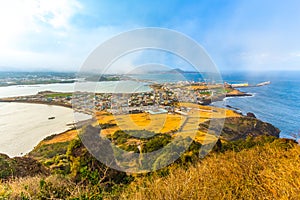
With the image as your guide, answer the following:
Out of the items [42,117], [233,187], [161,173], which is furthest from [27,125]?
[233,187]

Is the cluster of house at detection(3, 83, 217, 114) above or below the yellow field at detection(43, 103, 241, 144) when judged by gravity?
above

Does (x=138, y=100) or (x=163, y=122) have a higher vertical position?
(x=138, y=100)

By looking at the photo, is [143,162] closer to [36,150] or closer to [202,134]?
[202,134]

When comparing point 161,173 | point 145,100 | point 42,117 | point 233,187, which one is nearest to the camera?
point 233,187

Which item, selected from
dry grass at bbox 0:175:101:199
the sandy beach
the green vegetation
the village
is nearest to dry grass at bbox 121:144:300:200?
the green vegetation

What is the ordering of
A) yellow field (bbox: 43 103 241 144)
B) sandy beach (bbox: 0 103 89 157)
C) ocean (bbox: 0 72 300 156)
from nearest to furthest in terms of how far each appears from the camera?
ocean (bbox: 0 72 300 156)
yellow field (bbox: 43 103 241 144)
sandy beach (bbox: 0 103 89 157)

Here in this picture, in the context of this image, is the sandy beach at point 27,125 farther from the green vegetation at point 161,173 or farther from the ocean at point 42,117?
the green vegetation at point 161,173

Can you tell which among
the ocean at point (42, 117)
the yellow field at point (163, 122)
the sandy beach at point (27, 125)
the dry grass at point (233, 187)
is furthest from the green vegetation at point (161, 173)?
the ocean at point (42, 117)

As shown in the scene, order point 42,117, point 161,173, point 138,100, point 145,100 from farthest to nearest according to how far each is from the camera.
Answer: point 42,117
point 145,100
point 138,100
point 161,173

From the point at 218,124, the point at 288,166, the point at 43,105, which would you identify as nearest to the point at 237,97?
the point at 218,124

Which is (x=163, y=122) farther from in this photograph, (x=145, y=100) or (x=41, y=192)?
(x=41, y=192)

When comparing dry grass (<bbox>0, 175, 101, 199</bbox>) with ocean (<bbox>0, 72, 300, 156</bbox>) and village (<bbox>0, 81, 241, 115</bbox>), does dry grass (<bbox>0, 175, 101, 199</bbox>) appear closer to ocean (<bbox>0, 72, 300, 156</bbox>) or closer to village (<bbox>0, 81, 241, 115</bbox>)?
ocean (<bbox>0, 72, 300, 156</bbox>)
